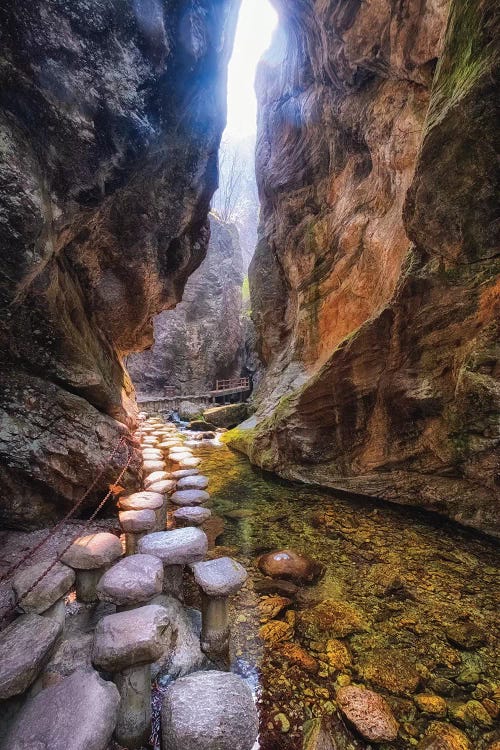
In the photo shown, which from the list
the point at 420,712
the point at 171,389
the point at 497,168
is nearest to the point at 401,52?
the point at 497,168

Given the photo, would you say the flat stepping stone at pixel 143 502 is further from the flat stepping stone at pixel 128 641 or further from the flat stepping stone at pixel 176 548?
the flat stepping stone at pixel 128 641

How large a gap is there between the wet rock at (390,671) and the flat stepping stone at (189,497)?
3.11 m

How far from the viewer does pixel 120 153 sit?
14.2 ft

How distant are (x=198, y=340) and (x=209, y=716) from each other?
2777 centimetres

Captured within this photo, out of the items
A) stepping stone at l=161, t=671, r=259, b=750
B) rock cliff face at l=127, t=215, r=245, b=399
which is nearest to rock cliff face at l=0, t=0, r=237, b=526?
stepping stone at l=161, t=671, r=259, b=750

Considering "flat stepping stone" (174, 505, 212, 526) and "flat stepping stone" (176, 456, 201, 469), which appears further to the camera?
"flat stepping stone" (176, 456, 201, 469)

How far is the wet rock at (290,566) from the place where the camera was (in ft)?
14.6

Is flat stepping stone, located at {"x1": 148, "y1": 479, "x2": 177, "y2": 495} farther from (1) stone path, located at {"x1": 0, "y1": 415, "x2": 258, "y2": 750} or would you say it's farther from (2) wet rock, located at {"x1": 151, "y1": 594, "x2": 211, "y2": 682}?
(2) wet rock, located at {"x1": 151, "y1": 594, "x2": 211, "y2": 682}

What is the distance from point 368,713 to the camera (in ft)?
8.65

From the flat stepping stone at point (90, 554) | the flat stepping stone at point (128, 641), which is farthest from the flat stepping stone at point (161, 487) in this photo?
the flat stepping stone at point (128, 641)

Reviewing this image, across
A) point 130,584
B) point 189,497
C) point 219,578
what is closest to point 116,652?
point 130,584

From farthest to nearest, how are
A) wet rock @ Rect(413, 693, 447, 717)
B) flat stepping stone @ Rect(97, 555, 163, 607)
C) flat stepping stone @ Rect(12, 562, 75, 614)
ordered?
wet rock @ Rect(413, 693, 447, 717)
flat stepping stone @ Rect(97, 555, 163, 607)
flat stepping stone @ Rect(12, 562, 75, 614)

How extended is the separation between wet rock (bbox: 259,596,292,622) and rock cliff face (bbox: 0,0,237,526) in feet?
10.2

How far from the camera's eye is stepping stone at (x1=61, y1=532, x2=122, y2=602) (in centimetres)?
Result: 302
